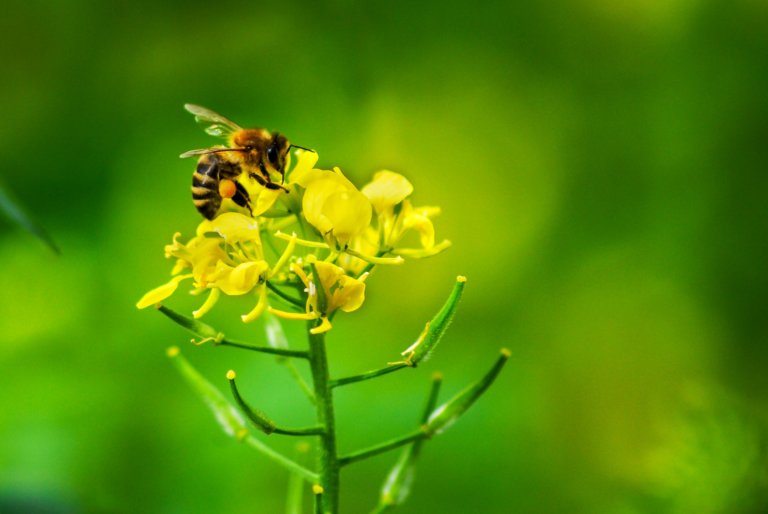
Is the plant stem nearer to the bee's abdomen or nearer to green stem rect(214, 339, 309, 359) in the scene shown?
green stem rect(214, 339, 309, 359)

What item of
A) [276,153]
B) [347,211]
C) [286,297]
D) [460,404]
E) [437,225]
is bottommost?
[460,404]

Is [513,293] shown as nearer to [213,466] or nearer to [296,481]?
[213,466]

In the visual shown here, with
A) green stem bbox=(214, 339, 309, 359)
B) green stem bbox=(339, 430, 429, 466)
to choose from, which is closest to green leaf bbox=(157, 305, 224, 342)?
green stem bbox=(214, 339, 309, 359)

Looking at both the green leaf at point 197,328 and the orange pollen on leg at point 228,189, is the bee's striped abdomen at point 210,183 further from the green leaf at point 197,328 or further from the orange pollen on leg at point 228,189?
the green leaf at point 197,328

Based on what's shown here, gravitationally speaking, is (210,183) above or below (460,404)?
above

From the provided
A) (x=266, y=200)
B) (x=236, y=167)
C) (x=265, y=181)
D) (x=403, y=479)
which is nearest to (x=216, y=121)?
(x=236, y=167)

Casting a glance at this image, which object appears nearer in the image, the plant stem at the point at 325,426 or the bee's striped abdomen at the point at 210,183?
the plant stem at the point at 325,426

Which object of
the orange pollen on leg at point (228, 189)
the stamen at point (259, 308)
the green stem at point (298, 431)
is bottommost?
the green stem at point (298, 431)

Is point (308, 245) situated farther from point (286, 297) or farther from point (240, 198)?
point (240, 198)

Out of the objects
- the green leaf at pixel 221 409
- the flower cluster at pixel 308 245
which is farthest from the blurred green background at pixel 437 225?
the flower cluster at pixel 308 245
